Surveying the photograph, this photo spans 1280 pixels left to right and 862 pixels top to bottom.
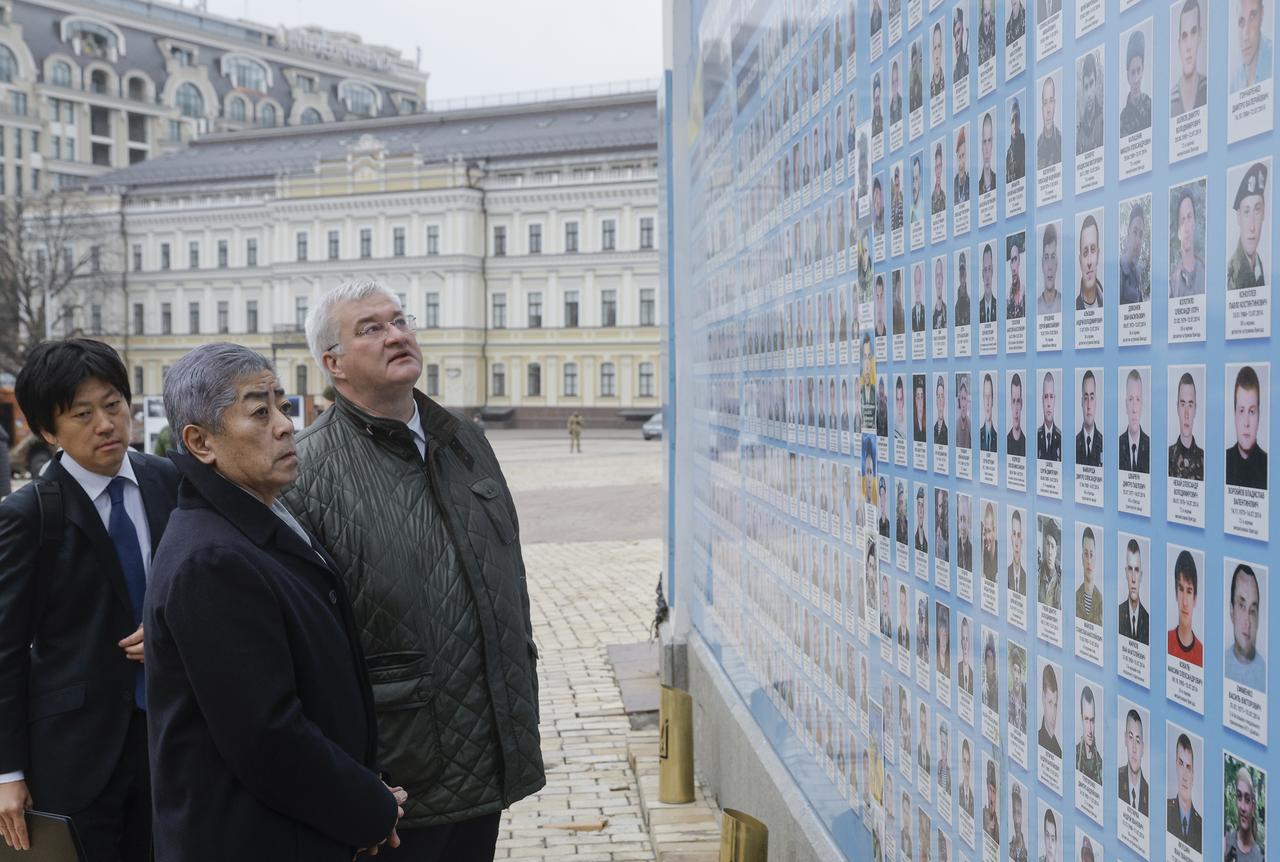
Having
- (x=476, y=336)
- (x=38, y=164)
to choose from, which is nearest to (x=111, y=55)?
(x=38, y=164)

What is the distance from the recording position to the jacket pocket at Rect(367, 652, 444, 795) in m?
3.05

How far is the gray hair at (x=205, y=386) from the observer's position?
2.53 meters

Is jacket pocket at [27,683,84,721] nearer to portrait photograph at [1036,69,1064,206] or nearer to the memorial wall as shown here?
the memorial wall

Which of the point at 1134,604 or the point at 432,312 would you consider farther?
the point at 432,312

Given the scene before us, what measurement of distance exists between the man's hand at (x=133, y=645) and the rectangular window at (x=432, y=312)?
61.3 meters

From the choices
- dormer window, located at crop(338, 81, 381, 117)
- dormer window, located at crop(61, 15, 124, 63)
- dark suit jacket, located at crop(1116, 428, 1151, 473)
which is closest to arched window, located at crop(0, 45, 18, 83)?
dormer window, located at crop(61, 15, 124, 63)

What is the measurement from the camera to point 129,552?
3355 millimetres

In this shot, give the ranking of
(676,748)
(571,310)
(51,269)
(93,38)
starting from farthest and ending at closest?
(93,38), (51,269), (571,310), (676,748)

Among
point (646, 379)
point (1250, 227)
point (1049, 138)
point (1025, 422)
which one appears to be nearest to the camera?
point (1250, 227)

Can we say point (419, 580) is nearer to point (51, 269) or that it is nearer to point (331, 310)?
point (331, 310)

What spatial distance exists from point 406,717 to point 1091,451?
1.70m

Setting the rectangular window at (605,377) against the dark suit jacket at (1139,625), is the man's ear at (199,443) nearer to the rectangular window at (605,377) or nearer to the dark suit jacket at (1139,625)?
the dark suit jacket at (1139,625)

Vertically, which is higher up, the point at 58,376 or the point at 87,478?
the point at 58,376

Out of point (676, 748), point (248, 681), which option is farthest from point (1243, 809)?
point (676, 748)
